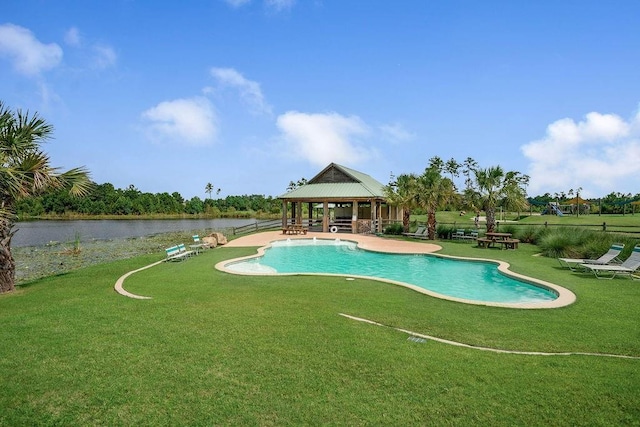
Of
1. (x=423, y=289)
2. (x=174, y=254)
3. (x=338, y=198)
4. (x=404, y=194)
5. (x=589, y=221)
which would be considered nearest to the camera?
(x=423, y=289)

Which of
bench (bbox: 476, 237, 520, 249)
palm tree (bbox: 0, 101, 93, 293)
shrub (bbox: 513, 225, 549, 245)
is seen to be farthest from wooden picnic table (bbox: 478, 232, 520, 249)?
palm tree (bbox: 0, 101, 93, 293)

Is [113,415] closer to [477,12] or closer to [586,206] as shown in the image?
[477,12]

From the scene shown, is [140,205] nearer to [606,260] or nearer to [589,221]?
[589,221]

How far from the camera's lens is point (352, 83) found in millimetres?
20266

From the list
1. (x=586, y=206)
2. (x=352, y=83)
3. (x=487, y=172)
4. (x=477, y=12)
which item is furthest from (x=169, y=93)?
(x=586, y=206)

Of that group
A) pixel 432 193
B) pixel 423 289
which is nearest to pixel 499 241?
pixel 432 193

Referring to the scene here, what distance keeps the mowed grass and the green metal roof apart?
57.4ft

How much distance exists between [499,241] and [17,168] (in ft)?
58.0

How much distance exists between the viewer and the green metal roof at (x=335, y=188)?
25025 mm

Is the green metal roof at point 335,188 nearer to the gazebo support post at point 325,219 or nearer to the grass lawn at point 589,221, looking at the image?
the gazebo support post at point 325,219

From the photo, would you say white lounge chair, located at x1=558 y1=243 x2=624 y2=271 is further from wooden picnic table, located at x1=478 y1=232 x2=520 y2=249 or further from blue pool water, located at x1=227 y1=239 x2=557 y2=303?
wooden picnic table, located at x1=478 y1=232 x2=520 y2=249

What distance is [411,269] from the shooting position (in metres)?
13.2

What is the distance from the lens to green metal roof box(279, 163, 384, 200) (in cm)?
2502

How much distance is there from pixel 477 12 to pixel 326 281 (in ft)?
35.6
